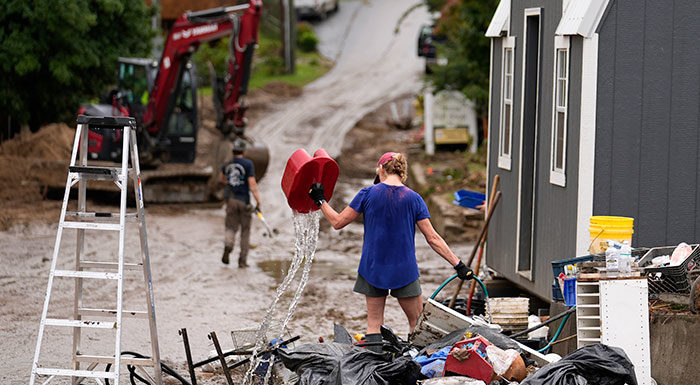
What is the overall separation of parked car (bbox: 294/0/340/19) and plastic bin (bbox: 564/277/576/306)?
36480 millimetres

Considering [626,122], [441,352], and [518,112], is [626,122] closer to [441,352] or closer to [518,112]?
[518,112]

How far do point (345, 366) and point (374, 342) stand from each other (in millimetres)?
734

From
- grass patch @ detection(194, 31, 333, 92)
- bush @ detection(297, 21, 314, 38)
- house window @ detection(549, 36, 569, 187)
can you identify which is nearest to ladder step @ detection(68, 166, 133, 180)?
house window @ detection(549, 36, 569, 187)

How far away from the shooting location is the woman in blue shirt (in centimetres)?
859

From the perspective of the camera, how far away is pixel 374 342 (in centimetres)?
817

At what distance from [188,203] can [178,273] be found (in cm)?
638

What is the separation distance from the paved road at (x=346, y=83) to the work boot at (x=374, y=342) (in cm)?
1040

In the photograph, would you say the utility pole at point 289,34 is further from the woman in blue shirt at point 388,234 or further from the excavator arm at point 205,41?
the woman in blue shirt at point 388,234

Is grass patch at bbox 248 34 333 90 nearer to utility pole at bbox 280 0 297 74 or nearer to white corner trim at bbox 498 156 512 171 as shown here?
utility pole at bbox 280 0 297 74

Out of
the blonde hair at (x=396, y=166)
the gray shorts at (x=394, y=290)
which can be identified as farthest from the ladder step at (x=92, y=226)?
the blonde hair at (x=396, y=166)

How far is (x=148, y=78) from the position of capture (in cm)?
2183

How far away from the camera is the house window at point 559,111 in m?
9.62

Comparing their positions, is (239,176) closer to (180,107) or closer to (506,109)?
(506,109)

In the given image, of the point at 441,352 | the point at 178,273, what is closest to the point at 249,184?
the point at 178,273
